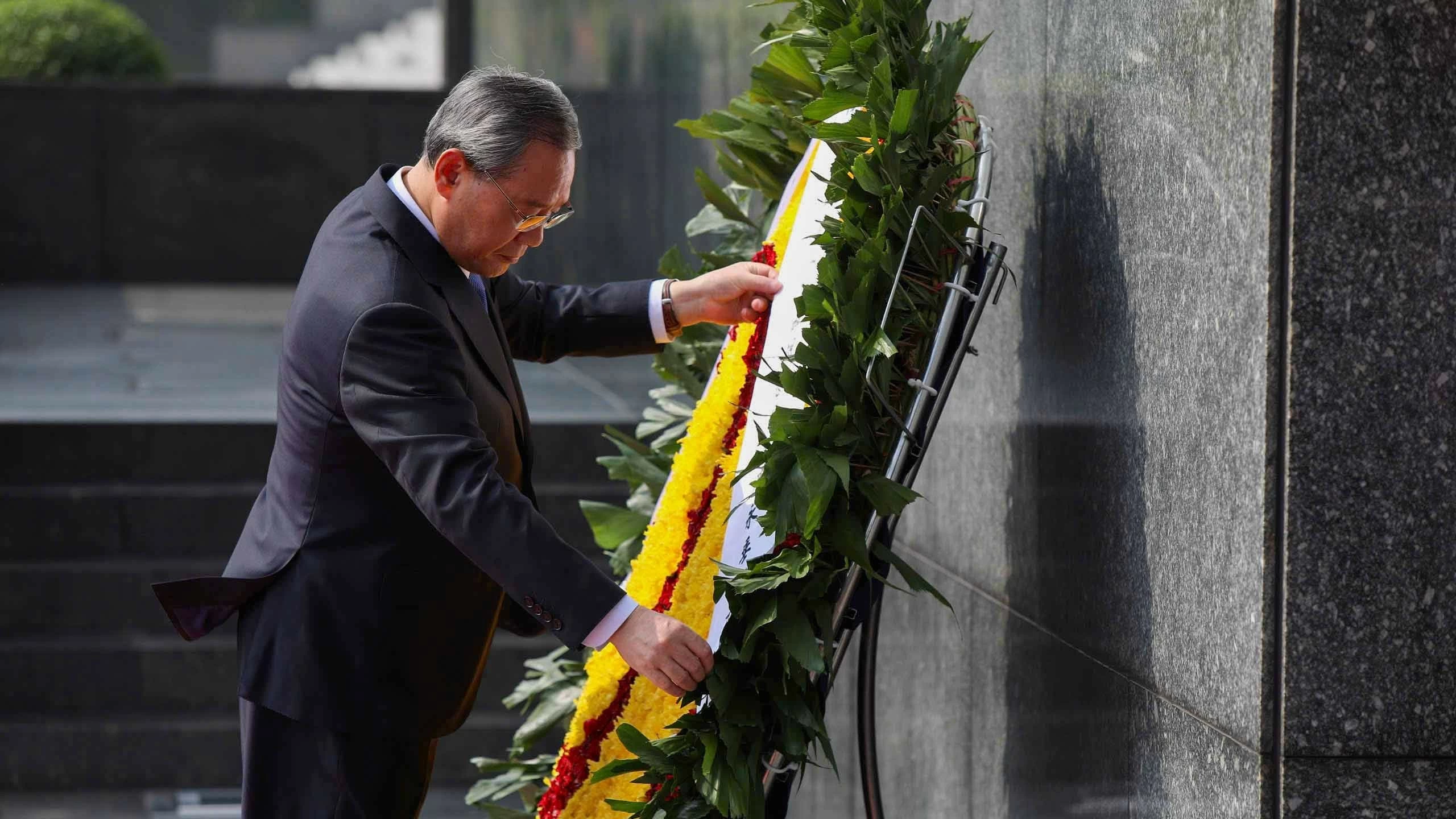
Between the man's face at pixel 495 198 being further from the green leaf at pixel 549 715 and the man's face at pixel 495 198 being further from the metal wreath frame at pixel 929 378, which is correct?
the green leaf at pixel 549 715

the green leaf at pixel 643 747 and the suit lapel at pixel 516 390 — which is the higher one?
the suit lapel at pixel 516 390

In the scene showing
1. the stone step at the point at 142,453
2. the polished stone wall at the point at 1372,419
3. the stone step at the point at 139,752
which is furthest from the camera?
the stone step at the point at 142,453

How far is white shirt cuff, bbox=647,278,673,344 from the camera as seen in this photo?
2.76m

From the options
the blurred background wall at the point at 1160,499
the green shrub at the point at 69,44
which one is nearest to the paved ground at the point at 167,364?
the blurred background wall at the point at 1160,499

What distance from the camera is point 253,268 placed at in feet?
37.9

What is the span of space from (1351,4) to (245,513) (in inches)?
178

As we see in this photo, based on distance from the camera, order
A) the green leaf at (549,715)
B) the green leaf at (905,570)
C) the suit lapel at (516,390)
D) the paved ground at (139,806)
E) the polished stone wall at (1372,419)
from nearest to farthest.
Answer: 1. the polished stone wall at (1372,419)
2. the green leaf at (905,570)
3. the suit lapel at (516,390)
4. the green leaf at (549,715)
5. the paved ground at (139,806)

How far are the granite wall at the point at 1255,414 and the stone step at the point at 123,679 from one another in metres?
3.25

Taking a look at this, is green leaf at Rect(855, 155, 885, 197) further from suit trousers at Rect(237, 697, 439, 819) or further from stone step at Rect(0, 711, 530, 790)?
stone step at Rect(0, 711, 530, 790)

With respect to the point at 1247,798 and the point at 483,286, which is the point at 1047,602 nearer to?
the point at 1247,798

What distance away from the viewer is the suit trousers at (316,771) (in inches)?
90.2

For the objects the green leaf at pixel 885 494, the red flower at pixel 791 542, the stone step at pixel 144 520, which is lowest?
the stone step at pixel 144 520

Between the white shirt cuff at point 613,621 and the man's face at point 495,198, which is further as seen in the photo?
the man's face at point 495,198

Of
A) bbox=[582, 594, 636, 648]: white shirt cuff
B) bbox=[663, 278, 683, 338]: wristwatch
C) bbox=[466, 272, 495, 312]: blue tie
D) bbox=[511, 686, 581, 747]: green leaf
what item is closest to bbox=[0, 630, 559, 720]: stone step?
bbox=[511, 686, 581, 747]: green leaf
